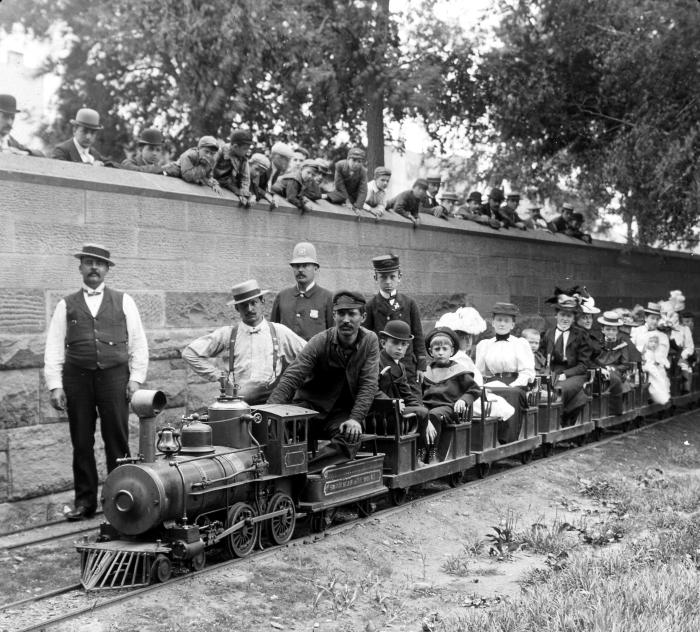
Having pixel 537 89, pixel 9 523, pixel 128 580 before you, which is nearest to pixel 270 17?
pixel 537 89

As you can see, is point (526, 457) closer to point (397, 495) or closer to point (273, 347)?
point (397, 495)

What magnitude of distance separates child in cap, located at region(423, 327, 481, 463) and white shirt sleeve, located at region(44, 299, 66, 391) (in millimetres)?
3726

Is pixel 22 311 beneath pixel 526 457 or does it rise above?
above

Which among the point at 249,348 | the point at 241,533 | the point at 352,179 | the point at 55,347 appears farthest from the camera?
the point at 352,179

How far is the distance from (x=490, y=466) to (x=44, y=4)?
15.0m

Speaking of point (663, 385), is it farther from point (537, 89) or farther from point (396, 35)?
point (396, 35)

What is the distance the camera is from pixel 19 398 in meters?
8.62

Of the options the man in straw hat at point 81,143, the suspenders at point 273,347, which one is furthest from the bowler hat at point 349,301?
the man in straw hat at point 81,143

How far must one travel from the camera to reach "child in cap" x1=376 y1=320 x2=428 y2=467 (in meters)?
9.16

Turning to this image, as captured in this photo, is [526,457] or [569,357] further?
[569,357]

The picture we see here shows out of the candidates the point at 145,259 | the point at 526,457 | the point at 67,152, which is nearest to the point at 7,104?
the point at 67,152

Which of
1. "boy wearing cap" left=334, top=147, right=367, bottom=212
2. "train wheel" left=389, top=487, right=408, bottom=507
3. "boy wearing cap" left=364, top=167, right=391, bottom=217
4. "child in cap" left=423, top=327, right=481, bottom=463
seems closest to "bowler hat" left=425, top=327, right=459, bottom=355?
"child in cap" left=423, top=327, right=481, bottom=463

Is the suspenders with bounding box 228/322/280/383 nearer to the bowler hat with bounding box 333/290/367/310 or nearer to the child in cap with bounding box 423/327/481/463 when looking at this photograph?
the bowler hat with bounding box 333/290/367/310

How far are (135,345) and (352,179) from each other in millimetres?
A: 5465
